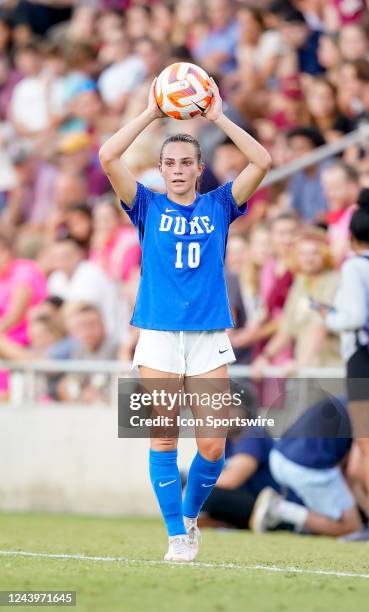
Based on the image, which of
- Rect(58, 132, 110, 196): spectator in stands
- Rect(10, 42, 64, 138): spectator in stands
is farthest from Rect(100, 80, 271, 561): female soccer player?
Rect(10, 42, 64, 138): spectator in stands

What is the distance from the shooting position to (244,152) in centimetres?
772

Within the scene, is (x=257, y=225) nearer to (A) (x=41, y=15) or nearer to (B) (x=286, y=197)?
(B) (x=286, y=197)

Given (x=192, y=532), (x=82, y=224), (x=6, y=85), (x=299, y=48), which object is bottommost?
(x=192, y=532)

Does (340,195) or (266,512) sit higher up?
(340,195)

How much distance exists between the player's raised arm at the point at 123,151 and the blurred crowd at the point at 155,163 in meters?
3.15

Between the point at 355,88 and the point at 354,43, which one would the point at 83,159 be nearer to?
the point at 354,43

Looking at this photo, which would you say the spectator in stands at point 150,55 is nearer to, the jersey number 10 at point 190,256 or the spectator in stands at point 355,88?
the spectator in stands at point 355,88

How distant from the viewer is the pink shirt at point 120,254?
13.8 m

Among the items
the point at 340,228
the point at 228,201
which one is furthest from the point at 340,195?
the point at 228,201

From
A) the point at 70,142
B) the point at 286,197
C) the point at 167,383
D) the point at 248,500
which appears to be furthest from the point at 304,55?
the point at 167,383

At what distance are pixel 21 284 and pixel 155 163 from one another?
2.06 metres

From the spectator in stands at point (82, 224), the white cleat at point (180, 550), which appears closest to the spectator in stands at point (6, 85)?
the spectator in stands at point (82, 224)

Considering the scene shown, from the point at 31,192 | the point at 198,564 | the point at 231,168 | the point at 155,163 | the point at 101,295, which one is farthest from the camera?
the point at 31,192

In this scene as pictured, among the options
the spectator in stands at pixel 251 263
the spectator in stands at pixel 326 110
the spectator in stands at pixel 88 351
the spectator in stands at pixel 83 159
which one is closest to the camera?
the spectator in stands at pixel 88 351
